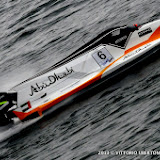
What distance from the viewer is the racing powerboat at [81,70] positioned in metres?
10.8

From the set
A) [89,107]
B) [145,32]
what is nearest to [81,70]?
[89,107]

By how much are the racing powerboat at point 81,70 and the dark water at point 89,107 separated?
0.54 meters

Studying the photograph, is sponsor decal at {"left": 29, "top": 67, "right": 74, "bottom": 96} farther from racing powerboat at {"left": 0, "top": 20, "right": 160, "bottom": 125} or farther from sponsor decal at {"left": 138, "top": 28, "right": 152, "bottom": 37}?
sponsor decal at {"left": 138, "top": 28, "right": 152, "bottom": 37}

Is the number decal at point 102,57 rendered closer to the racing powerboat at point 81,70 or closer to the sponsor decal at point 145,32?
the racing powerboat at point 81,70

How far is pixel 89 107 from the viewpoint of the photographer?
1034 cm

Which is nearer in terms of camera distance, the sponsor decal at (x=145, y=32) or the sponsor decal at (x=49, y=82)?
the sponsor decal at (x=49, y=82)

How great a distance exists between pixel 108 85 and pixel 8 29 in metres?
11.0

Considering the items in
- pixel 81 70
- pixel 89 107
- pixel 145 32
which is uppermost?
pixel 145 32

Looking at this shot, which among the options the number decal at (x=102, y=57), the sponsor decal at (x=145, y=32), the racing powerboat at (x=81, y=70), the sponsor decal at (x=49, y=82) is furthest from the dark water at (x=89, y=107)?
the sponsor decal at (x=145, y=32)

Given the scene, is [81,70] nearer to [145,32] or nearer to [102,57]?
[102,57]

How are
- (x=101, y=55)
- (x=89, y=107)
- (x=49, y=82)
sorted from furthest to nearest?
(x=101, y=55) < (x=49, y=82) < (x=89, y=107)

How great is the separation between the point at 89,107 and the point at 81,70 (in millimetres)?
1673

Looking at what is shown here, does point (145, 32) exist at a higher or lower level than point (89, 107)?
higher

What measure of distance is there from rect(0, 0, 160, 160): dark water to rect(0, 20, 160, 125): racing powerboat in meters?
0.54
